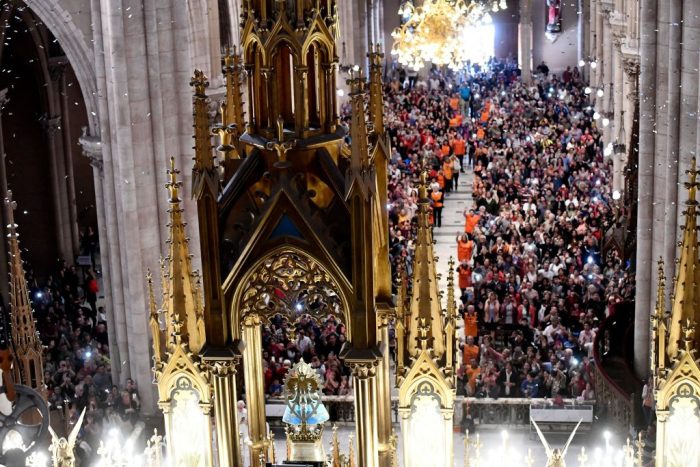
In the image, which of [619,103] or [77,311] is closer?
[77,311]

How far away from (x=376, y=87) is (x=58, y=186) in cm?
2465

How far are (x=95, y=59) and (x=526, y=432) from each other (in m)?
10.3

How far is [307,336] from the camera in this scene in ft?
79.0

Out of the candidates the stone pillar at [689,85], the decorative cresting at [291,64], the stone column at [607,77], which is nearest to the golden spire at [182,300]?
the decorative cresting at [291,64]

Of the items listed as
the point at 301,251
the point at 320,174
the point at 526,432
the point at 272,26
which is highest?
the point at 272,26

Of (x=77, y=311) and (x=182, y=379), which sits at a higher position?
(x=182, y=379)

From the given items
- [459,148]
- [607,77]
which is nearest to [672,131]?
[459,148]

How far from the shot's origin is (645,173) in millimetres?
22703

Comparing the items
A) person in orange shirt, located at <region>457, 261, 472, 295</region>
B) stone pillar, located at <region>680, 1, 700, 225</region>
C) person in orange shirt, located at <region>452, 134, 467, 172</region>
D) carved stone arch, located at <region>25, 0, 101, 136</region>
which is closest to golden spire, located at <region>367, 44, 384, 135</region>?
stone pillar, located at <region>680, 1, 700, 225</region>

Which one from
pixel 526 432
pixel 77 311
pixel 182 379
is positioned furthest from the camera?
pixel 77 311

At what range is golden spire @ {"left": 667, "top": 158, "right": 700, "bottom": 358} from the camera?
10.8 meters

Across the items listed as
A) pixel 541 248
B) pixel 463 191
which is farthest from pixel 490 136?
pixel 541 248

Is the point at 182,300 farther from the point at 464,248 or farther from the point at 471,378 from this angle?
the point at 464,248

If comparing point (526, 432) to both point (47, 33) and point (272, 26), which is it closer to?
point (272, 26)
